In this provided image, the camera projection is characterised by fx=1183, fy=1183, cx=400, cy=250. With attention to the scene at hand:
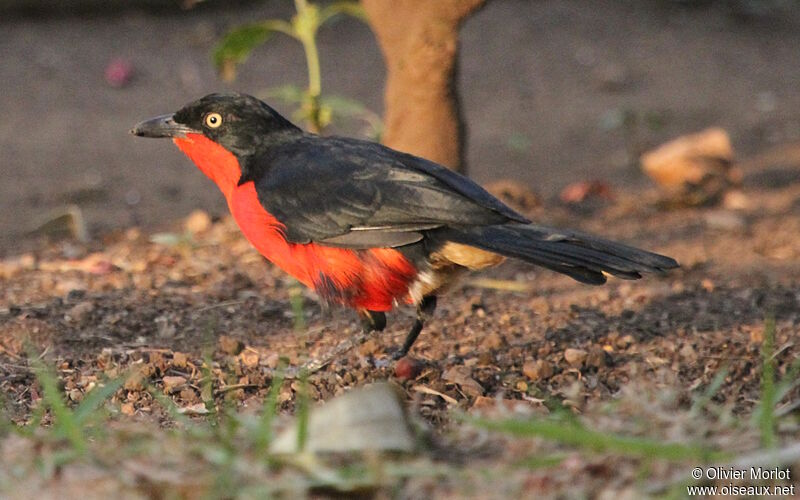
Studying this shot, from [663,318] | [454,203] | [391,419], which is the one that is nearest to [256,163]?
[454,203]

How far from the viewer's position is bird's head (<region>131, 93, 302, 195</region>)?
14.6ft

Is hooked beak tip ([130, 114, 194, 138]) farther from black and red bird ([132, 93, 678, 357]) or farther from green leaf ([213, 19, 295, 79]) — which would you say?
green leaf ([213, 19, 295, 79])

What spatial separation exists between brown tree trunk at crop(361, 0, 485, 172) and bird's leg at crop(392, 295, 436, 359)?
1785 mm

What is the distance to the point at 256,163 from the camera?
4430mm

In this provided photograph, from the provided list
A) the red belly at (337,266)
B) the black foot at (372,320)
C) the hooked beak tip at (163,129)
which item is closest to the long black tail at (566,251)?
the red belly at (337,266)

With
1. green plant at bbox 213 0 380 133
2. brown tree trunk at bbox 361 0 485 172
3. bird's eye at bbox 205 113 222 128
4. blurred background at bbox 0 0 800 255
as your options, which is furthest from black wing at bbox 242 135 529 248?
blurred background at bbox 0 0 800 255

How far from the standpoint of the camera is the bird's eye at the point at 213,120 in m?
4.46

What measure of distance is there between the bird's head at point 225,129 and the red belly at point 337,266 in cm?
20

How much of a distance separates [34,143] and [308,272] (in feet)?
16.0

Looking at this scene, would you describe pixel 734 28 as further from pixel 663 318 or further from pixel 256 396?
pixel 256 396

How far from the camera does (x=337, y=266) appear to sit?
13.9 feet

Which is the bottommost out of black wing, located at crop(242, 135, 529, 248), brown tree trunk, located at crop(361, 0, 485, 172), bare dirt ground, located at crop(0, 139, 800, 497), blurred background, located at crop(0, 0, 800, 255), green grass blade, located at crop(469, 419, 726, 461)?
green grass blade, located at crop(469, 419, 726, 461)

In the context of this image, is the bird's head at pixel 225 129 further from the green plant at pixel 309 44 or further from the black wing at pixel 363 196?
the green plant at pixel 309 44

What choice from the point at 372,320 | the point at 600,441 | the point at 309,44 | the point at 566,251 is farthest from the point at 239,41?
the point at 600,441
